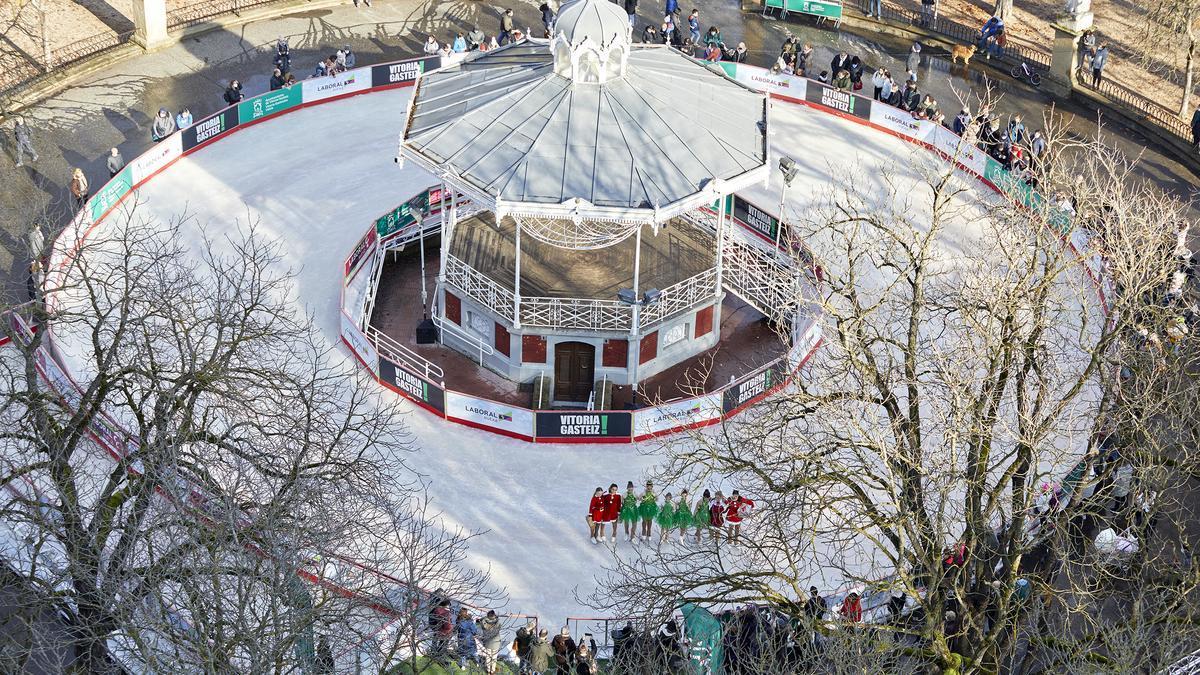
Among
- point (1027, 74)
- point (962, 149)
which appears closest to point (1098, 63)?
point (1027, 74)

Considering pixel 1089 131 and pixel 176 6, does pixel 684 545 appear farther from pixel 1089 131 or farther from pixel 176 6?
Answer: pixel 176 6

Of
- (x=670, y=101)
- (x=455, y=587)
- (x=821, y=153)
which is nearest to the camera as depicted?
(x=455, y=587)

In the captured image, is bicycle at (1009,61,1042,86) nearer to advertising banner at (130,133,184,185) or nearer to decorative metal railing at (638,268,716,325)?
decorative metal railing at (638,268,716,325)

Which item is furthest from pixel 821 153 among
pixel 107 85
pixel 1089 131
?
pixel 107 85

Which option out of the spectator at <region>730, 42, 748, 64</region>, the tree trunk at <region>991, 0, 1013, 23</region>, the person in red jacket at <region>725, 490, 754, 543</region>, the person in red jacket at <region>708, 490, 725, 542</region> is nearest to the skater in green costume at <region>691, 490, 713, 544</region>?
the person in red jacket at <region>708, 490, 725, 542</region>

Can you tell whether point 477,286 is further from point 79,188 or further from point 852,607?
point 852,607

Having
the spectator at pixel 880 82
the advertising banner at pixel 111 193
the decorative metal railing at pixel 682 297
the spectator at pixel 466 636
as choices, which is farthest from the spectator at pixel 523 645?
the spectator at pixel 880 82
